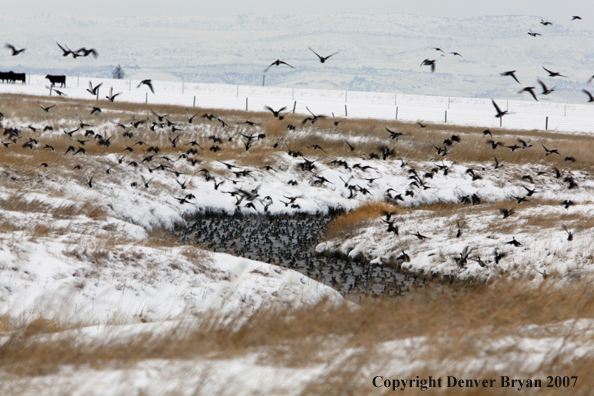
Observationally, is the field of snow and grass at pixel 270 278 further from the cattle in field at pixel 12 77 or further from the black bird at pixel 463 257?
the cattle in field at pixel 12 77

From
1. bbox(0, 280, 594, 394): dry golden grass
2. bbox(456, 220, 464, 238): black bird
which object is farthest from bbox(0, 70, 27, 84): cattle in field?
bbox(0, 280, 594, 394): dry golden grass

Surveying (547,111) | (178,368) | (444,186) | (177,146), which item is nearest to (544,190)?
(444,186)

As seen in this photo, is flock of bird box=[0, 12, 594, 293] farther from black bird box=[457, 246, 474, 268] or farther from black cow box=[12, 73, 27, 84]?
black cow box=[12, 73, 27, 84]

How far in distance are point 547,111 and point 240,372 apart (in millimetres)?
78789

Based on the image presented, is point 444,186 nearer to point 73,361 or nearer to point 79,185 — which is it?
point 79,185

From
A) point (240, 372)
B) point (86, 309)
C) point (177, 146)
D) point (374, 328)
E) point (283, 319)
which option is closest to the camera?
point (240, 372)

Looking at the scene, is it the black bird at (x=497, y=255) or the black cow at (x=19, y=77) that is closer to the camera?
the black bird at (x=497, y=255)

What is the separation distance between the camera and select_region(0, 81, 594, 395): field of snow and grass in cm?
390

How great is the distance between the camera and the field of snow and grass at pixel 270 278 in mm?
3902

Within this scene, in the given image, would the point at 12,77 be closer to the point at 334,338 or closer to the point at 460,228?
the point at 460,228

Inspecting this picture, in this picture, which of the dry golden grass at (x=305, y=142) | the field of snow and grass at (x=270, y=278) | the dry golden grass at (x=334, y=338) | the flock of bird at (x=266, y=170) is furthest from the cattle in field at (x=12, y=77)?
the dry golden grass at (x=334, y=338)

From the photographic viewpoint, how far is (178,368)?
3850 millimetres

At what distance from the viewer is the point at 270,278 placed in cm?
967

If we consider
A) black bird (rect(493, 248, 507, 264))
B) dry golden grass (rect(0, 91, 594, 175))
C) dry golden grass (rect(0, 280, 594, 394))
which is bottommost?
black bird (rect(493, 248, 507, 264))
